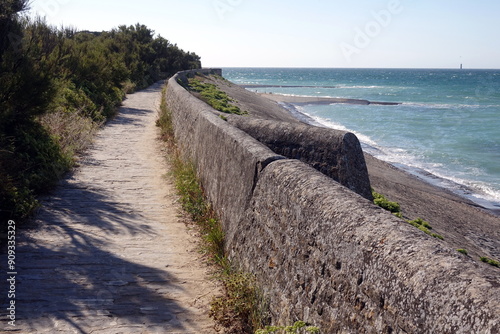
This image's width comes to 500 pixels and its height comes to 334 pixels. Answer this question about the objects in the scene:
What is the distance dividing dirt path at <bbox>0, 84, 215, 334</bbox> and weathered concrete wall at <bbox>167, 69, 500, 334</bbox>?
720mm

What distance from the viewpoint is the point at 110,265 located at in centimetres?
522

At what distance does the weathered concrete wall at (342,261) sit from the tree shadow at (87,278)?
851 millimetres

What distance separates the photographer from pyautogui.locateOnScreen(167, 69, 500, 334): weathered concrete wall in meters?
2.23

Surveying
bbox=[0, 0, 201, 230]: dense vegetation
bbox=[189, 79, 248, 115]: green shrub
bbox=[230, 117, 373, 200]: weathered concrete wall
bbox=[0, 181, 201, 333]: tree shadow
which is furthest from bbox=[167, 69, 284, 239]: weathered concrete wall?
A: bbox=[189, 79, 248, 115]: green shrub

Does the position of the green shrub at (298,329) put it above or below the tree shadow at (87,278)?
above

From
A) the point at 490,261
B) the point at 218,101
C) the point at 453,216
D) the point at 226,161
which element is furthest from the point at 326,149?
the point at 218,101

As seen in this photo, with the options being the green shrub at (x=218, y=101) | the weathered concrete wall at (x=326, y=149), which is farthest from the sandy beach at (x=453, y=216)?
the green shrub at (x=218, y=101)

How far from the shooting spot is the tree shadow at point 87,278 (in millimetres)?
4176

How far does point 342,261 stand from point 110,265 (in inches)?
118

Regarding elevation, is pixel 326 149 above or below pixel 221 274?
above

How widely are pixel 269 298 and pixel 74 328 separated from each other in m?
1.51

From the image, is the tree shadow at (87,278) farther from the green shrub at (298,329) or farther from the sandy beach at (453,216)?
the sandy beach at (453,216)

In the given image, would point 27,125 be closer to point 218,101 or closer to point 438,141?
point 218,101

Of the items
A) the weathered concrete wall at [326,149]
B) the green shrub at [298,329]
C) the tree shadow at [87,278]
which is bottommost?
the tree shadow at [87,278]
